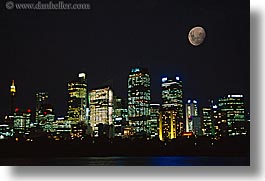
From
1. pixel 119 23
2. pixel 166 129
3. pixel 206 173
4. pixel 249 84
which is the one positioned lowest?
pixel 206 173

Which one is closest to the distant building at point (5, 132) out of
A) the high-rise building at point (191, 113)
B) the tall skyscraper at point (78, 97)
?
the tall skyscraper at point (78, 97)

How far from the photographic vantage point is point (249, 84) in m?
4.64

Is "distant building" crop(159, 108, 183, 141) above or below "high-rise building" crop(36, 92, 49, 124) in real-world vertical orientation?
below

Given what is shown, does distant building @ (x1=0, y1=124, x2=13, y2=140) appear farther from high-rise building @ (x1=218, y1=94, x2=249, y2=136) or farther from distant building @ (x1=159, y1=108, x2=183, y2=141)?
high-rise building @ (x1=218, y1=94, x2=249, y2=136)

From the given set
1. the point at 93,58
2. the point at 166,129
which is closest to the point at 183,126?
the point at 166,129

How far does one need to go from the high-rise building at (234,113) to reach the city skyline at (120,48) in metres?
0.06

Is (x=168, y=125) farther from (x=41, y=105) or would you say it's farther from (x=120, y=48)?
(x=41, y=105)

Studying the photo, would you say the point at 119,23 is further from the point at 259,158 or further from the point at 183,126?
the point at 259,158

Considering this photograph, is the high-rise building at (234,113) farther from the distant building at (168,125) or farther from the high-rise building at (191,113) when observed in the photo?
the distant building at (168,125)

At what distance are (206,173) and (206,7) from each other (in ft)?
3.58

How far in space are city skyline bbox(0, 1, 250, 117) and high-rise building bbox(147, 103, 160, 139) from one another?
2.0 inches

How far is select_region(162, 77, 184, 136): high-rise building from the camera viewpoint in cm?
472

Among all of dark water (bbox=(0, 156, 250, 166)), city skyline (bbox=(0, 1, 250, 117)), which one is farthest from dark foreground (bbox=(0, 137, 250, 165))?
city skyline (bbox=(0, 1, 250, 117))

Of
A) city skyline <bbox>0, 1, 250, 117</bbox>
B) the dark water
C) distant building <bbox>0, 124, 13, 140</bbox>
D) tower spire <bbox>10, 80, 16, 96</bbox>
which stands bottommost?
the dark water
